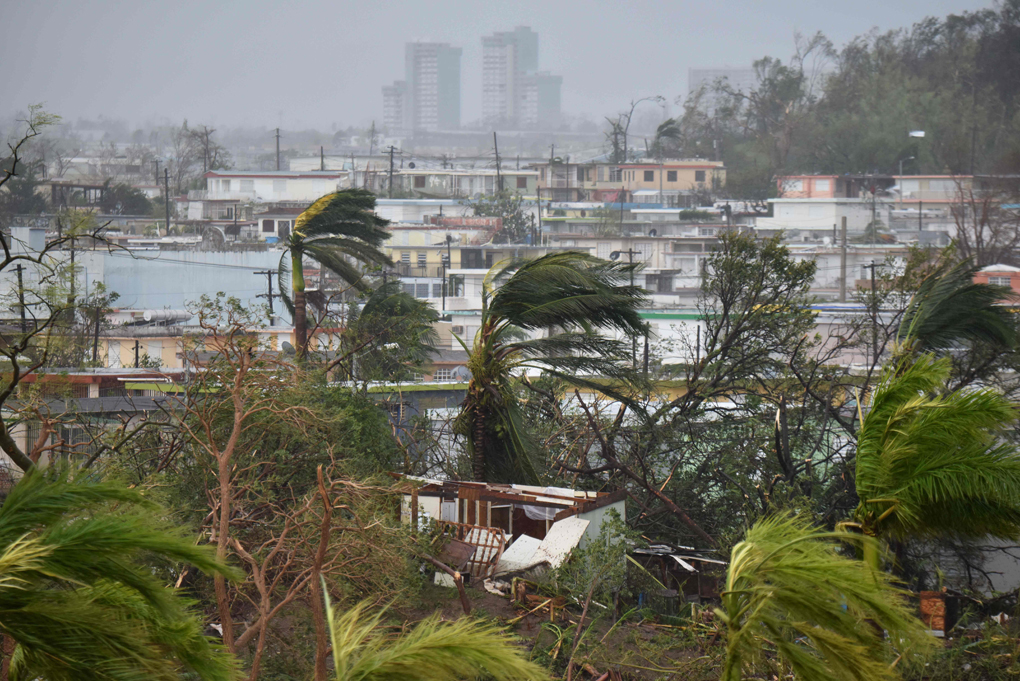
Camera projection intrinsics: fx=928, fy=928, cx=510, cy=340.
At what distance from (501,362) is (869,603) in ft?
21.7

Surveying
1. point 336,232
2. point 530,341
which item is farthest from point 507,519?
point 336,232

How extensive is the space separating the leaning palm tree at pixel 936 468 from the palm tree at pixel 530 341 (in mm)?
5072

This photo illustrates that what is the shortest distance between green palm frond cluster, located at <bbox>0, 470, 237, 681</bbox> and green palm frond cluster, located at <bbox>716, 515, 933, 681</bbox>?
5.80 ft

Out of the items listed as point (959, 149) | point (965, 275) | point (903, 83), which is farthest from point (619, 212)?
point (965, 275)

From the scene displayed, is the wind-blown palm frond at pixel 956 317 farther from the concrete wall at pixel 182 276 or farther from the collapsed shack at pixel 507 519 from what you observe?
the concrete wall at pixel 182 276

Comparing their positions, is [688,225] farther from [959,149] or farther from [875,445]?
[875,445]

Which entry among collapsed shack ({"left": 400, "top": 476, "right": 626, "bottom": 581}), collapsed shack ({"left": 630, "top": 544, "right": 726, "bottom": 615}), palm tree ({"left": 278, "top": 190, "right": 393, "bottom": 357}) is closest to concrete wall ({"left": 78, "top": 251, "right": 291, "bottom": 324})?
palm tree ({"left": 278, "top": 190, "right": 393, "bottom": 357})

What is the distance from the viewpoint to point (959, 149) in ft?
193

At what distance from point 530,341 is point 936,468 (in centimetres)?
610

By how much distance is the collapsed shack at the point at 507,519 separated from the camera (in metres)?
8.62

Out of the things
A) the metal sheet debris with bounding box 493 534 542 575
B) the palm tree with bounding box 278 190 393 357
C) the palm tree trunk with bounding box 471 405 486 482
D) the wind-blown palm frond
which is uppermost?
the palm tree with bounding box 278 190 393 357

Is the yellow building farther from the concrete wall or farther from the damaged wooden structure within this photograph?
the damaged wooden structure

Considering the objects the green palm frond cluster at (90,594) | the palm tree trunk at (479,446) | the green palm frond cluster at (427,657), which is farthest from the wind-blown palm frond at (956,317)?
the green palm frond cluster at (90,594)

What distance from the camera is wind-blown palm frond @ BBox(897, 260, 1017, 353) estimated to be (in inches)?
402
